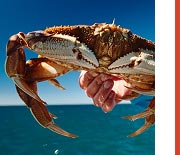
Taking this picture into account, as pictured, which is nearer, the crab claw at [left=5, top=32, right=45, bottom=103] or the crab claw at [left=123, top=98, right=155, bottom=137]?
the crab claw at [left=5, top=32, right=45, bottom=103]

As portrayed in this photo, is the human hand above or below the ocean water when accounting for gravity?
above

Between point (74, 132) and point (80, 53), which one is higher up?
point (80, 53)

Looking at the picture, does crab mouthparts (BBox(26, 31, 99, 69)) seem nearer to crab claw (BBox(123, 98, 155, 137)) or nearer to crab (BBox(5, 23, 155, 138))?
crab (BBox(5, 23, 155, 138))

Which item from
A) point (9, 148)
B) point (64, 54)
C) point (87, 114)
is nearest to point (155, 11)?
point (64, 54)

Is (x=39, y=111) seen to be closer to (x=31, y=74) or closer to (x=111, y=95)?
(x=31, y=74)

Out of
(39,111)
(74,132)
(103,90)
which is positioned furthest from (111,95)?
(74,132)

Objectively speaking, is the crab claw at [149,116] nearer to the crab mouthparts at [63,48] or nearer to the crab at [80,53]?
the crab at [80,53]

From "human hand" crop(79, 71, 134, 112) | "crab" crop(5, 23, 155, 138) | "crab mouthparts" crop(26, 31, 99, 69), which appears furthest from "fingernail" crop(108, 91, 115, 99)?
"crab mouthparts" crop(26, 31, 99, 69)

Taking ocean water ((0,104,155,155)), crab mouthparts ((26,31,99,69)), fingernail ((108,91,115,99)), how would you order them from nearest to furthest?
crab mouthparts ((26,31,99,69)) < fingernail ((108,91,115,99)) < ocean water ((0,104,155,155))
